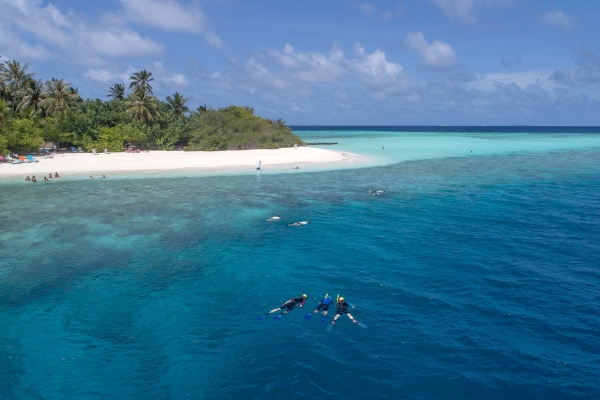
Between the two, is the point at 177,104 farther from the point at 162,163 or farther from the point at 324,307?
the point at 324,307

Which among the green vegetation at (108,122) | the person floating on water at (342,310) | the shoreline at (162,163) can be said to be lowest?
the person floating on water at (342,310)

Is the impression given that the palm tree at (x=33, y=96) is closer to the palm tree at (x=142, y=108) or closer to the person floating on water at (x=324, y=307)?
the palm tree at (x=142, y=108)

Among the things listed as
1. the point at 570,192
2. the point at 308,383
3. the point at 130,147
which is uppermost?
the point at 130,147

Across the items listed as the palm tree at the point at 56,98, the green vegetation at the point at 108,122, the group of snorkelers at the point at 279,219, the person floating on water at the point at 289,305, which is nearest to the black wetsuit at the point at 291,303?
the person floating on water at the point at 289,305

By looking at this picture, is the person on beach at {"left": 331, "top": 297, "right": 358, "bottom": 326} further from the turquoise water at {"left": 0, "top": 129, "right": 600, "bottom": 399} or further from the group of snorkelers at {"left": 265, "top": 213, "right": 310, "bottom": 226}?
the group of snorkelers at {"left": 265, "top": 213, "right": 310, "bottom": 226}

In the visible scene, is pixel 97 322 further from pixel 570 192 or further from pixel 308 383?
pixel 570 192

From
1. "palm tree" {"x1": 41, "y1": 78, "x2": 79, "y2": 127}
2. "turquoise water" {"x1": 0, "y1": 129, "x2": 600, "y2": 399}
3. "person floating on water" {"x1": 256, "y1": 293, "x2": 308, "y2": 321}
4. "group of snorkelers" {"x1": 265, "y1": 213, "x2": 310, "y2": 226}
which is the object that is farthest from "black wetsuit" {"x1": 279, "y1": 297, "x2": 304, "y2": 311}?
"palm tree" {"x1": 41, "y1": 78, "x2": 79, "y2": 127}

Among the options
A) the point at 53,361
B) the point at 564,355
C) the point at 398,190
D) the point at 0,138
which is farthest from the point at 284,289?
the point at 0,138
